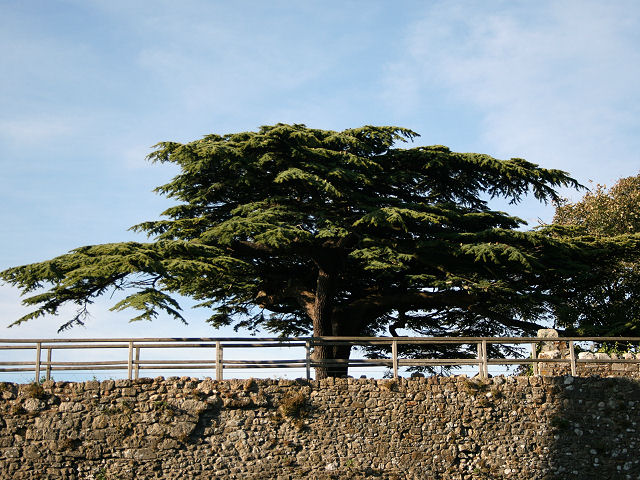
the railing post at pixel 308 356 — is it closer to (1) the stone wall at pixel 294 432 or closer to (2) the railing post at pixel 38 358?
(1) the stone wall at pixel 294 432

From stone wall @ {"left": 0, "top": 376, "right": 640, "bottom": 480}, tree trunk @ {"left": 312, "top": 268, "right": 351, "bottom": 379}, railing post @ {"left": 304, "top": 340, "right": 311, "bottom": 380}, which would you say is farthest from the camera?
tree trunk @ {"left": 312, "top": 268, "right": 351, "bottom": 379}

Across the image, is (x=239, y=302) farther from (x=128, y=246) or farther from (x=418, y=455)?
(x=418, y=455)

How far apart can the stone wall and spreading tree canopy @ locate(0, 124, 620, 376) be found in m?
3.75

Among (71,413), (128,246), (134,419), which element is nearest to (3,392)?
(71,413)

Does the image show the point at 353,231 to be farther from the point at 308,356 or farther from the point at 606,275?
the point at 606,275

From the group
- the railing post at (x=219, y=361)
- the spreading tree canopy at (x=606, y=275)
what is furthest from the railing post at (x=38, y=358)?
the spreading tree canopy at (x=606, y=275)

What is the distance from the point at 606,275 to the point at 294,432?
51.1 feet

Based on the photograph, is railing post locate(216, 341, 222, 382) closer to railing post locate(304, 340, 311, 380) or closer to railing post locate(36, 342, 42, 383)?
railing post locate(304, 340, 311, 380)

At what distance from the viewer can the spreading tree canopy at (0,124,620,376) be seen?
77.0ft

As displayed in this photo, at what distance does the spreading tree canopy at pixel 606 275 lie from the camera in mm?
26219

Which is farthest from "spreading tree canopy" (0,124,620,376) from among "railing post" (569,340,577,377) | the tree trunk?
"railing post" (569,340,577,377)

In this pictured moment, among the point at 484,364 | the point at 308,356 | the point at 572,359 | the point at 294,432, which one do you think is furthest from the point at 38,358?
the point at 572,359

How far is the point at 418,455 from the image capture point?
1878 centimetres

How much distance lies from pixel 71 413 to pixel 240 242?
27.9 feet
